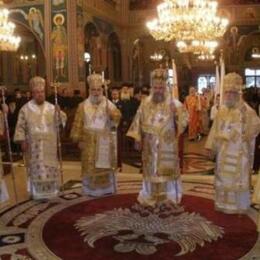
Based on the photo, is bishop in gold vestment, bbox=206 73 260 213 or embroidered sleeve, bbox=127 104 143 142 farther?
embroidered sleeve, bbox=127 104 143 142

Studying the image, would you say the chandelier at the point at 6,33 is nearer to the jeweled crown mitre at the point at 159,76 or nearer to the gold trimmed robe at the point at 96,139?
the gold trimmed robe at the point at 96,139

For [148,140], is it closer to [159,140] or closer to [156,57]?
[159,140]

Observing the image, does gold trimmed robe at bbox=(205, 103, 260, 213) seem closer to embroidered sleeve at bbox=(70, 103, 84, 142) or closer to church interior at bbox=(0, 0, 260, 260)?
church interior at bbox=(0, 0, 260, 260)

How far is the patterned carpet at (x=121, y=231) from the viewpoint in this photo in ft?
14.7

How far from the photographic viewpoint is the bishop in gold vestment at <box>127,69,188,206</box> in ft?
19.1

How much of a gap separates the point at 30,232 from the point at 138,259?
1373 mm

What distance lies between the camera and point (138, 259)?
4.32 meters

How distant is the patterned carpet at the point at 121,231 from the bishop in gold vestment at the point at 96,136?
32 cm

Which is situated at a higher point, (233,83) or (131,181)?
(233,83)

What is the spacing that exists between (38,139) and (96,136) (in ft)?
2.51

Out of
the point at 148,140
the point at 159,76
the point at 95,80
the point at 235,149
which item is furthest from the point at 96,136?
the point at 235,149

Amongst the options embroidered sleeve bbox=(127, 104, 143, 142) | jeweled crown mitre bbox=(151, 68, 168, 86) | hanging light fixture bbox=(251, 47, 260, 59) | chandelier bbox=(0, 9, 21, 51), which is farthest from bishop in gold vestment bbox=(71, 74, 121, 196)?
hanging light fixture bbox=(251, 47, 260, 59)

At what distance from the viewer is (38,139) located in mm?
6348

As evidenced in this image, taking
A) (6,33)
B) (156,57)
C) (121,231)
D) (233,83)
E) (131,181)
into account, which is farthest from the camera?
(156,57)
